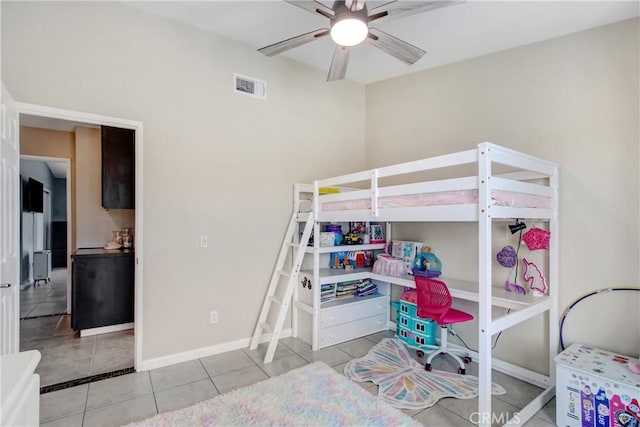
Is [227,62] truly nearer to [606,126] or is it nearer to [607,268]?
[606,126]

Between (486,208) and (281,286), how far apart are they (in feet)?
7.87

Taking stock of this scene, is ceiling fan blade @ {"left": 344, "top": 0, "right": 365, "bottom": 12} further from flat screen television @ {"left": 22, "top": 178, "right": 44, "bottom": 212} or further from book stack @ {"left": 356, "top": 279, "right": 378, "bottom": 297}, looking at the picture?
flat screen television @ {"left": 22, "top": 178, "right": 44, "bottom": 212}

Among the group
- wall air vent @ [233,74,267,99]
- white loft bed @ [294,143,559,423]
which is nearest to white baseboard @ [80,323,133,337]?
white loft bed @ [294,143,559,423]

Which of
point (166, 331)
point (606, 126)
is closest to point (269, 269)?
point (166, 331)

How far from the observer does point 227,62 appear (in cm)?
318

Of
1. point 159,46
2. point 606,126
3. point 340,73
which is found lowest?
point 606,126

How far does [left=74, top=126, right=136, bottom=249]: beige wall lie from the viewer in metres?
4.24

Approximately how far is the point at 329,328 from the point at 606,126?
291 centimetres

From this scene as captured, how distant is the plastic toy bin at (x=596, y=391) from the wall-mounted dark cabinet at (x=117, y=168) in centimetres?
445

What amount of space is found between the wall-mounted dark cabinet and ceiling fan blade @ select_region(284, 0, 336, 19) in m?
2.75

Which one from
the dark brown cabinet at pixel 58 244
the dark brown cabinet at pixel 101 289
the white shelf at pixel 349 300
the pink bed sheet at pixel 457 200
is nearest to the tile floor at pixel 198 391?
the white shelf at pixel 349 300

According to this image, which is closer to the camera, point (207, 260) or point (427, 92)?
point (207, 260)

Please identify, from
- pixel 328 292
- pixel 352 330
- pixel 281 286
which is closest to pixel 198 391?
pixel 281 286

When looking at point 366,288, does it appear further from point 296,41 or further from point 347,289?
point 296,41
